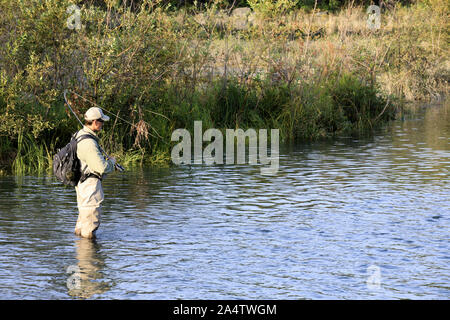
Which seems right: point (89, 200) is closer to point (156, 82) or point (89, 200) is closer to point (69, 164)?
point (69, 164)

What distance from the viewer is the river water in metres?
8.28

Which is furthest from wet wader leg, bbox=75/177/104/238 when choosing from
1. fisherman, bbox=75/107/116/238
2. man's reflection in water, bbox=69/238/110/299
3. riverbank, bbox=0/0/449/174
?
riverbank, bbox=0/0/449/174

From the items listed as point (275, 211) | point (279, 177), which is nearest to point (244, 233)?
point (275, 211)

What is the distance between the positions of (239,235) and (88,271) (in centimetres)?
239

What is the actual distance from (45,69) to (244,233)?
688 centimetres

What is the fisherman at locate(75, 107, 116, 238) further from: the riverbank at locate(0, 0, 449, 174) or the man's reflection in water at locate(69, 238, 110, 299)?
the riverbank at locate(0, 0, 449, 174)

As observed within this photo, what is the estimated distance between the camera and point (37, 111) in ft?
53.6

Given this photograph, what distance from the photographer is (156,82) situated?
18.3 metres

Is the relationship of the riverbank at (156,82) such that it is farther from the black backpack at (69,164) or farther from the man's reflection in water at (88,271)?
the man's reflection in water at (88,271)

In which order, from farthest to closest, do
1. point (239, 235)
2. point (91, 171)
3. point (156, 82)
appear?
point (156, 82) < point (239, 235) < point (91, 171)

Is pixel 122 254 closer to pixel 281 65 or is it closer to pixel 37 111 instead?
pixel 37 111

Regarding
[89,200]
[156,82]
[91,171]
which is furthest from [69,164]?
[156,82]
